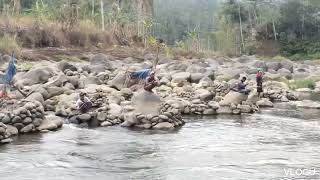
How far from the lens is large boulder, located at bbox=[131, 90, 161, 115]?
16.8 m

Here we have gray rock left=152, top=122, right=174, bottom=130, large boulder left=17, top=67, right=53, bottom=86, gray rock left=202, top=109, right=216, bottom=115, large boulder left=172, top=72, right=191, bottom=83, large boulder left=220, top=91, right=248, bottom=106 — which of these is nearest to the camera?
gray rock left=152, top=122, right=174, bottom=130

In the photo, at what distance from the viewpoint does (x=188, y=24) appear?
99688mm

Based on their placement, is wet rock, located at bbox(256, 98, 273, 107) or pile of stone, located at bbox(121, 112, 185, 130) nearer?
pile of stone, located at bbox(121, 112, 185, 130)

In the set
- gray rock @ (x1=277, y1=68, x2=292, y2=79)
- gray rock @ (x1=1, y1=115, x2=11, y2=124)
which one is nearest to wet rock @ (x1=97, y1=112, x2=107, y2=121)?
gray rock @ (x1=1, y1=115, x2=11, y2=124)

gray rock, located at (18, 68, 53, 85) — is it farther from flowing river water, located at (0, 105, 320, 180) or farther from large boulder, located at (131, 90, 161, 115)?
flowing river water, located at (0, 105, 320, 180)

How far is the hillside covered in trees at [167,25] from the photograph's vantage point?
36.6 meters

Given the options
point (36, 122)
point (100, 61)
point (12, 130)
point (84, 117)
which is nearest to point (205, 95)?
point (84, 117)

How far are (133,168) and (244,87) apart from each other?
11210mm

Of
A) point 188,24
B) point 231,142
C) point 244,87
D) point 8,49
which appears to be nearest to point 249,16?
point 188,24

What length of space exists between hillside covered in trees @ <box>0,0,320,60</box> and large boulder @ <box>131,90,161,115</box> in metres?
15.3

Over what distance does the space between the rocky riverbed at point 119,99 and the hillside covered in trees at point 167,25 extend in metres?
6.49

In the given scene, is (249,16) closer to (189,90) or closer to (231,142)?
(189,90)

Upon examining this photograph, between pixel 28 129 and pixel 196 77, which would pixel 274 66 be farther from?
pixel 28 129

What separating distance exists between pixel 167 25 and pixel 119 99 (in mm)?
72711
